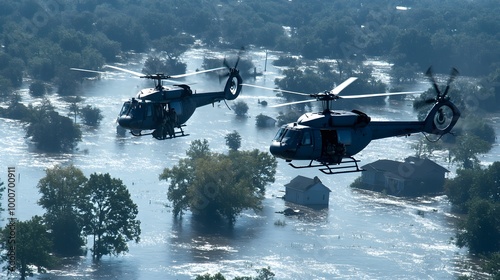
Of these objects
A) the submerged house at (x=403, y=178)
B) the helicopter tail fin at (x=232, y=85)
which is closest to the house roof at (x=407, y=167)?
the submerged house at (x=403, y=178)

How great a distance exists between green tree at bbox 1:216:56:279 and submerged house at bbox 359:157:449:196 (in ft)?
125

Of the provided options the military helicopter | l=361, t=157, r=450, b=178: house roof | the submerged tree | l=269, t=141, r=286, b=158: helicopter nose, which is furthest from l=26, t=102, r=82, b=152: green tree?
l=269, t=141, r=286, b=158: helicopter nose

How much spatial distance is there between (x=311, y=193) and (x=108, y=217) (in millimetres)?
22380

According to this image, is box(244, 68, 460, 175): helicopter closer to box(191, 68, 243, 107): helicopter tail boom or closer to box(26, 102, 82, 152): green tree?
box(191, 68, 243, 107): helicopter tail boom

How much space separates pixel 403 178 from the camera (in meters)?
114

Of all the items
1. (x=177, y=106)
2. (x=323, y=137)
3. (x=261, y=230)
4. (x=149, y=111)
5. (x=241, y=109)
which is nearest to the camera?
(x=323, y=137)

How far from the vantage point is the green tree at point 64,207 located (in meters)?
89.1

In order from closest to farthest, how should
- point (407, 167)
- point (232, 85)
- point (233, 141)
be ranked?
point (232, 85)
point (407, 167)
point (233, 141)

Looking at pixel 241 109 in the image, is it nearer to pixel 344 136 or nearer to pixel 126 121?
pixel 126 121

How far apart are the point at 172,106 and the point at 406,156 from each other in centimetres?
6871

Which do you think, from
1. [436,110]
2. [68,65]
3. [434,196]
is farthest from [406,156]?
[436,110]

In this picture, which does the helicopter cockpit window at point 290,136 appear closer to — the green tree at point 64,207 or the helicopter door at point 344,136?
the helicopter door at point 344,136

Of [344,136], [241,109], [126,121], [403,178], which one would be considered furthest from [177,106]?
[241,109]

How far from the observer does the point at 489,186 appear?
105125mm
